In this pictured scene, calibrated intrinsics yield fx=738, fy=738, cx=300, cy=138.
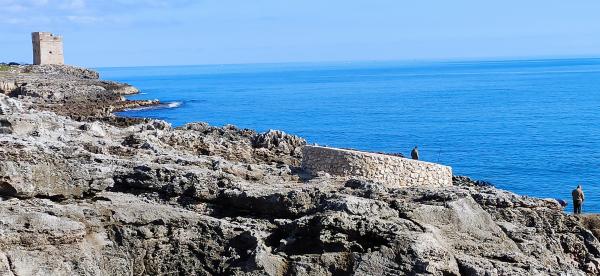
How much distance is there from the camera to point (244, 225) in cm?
1505

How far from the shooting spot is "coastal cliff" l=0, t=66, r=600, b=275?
13344 mm

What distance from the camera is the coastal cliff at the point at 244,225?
1334cm

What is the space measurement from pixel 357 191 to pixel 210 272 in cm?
387

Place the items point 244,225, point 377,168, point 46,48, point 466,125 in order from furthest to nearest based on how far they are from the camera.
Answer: point 46,48 → point 466,125 → point 377,168 → point 244,225

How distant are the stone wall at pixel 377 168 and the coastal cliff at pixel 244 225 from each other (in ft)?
8.39

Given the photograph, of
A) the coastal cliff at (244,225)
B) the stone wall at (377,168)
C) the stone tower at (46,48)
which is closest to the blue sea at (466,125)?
the stone wall at (377,168)

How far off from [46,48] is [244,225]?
119500mm

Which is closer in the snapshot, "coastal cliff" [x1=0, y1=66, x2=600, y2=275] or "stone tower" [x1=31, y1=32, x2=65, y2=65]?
"coastal cliff" [x1=0, y1=66, x2=600, y2=275]

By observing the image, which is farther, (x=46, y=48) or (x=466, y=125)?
(x=46, y=48)

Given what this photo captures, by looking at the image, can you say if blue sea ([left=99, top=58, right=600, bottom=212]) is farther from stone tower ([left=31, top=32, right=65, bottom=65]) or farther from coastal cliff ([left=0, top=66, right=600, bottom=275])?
stone tower ([left=31, top=32, right=65, bottom=65])

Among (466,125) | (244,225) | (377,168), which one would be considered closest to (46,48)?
(466,125)

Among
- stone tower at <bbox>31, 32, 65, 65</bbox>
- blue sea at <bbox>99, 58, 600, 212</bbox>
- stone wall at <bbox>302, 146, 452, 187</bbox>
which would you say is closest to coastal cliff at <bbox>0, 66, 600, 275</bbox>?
stone wall at <bbox>302, 146, 452, 187</bbox>

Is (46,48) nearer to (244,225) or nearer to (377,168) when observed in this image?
(377,168)

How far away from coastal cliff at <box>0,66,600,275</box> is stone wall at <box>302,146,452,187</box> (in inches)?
101
